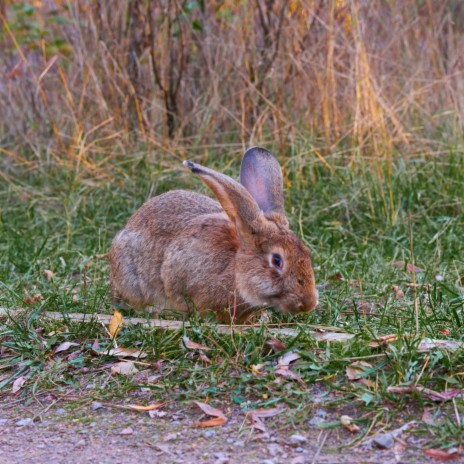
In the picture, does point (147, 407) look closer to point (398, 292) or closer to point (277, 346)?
point (277, 346)

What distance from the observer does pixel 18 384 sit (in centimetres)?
371

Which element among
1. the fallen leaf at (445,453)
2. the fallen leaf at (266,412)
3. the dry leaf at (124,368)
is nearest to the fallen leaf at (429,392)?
the fallen leaf at (445,453)

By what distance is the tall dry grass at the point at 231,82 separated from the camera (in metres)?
6.87

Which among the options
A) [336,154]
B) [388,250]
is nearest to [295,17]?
[336,154]

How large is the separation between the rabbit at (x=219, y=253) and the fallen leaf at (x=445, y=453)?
3.95 feet

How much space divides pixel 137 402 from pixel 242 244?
107 cm

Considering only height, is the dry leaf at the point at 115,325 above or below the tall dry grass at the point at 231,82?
below

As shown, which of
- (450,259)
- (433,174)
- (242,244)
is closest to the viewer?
(242,244)

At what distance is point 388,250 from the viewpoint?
5.64 m

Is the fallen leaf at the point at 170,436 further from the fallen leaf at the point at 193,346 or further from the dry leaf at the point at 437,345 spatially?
the dry leaf at the point at 437,345

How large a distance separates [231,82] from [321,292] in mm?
3216

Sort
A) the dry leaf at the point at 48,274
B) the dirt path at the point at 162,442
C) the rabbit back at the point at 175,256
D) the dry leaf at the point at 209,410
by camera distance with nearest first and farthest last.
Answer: the dirt path at the point at 162,442 < the dry leaf at the point at 209,410 < the rabbit back at the point at 175,256 < the dry leaf at the point at 48,274

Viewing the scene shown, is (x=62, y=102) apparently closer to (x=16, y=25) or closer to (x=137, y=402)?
(x=16, y=25)

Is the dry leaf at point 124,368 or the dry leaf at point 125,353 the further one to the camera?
the dry leaf at point 125,353
